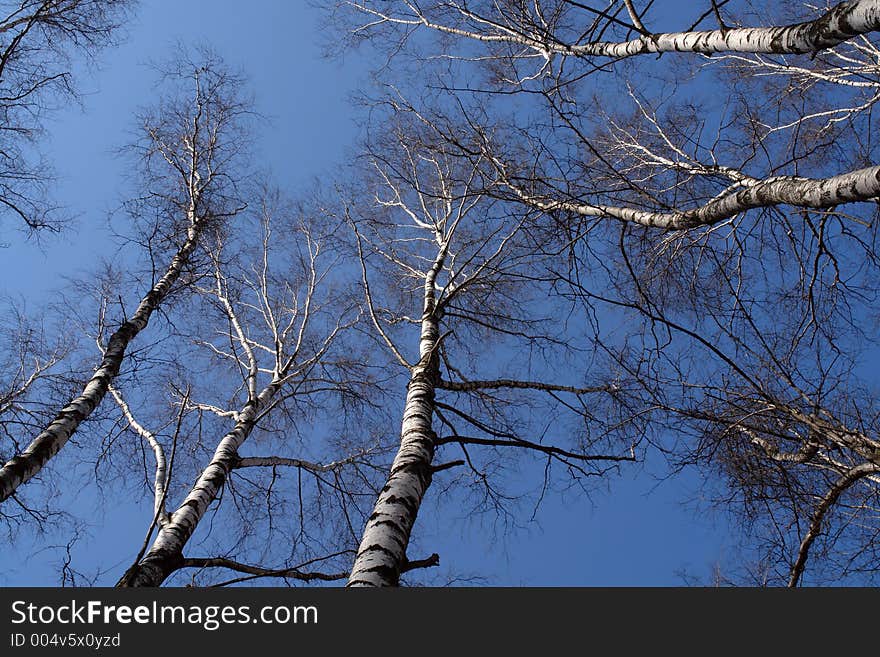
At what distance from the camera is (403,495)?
2.96 m

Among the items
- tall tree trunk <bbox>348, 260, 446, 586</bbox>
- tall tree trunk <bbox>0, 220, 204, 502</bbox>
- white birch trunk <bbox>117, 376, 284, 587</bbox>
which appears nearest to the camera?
tall tree trunk <bbox>348, 260, 446, 586</bbox>

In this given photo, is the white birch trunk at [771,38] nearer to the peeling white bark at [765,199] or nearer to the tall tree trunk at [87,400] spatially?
the peeling white bark at [765,199]

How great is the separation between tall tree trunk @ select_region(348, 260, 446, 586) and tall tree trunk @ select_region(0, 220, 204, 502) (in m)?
3.12

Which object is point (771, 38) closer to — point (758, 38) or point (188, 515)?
point (758, 38)

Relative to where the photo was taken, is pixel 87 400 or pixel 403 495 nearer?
pixel 403 495

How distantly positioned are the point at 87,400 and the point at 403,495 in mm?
3728

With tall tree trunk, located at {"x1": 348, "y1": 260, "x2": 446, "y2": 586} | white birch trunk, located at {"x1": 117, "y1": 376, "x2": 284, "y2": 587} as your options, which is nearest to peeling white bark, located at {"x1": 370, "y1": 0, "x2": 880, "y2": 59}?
tall tree trunk, located at {"x1": 348, "y1": 260, "x2": 446, "y2": 586}

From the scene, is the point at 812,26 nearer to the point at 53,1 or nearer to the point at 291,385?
the point at 291,385

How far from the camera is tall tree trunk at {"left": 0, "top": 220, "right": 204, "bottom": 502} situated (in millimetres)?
4352

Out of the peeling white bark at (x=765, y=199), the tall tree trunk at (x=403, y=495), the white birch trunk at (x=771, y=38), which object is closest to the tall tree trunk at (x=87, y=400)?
the tall tree trunk at (x=403, y=495)

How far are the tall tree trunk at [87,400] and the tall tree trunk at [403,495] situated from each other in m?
3.12

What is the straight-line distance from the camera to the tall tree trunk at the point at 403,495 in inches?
99.3

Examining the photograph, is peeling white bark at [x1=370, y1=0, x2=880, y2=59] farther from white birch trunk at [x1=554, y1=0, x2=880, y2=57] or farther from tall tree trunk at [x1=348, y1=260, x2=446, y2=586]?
tall tree trunk at [x1=348, y1=260, x2=446, y2=586]

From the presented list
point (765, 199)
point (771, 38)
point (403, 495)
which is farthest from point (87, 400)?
point (771, 38)
